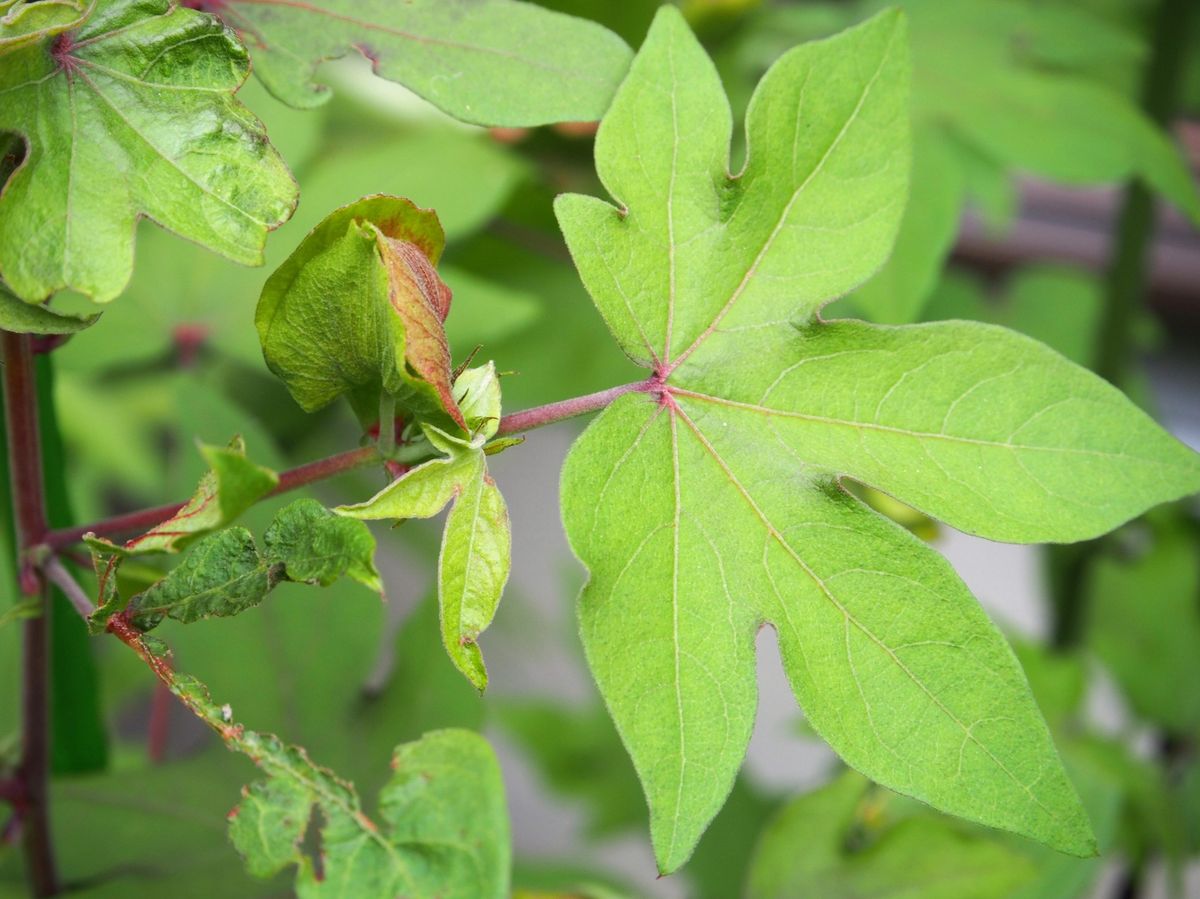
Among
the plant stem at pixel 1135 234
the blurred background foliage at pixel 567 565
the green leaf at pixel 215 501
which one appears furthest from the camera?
the plant stem at pixel 1135 234

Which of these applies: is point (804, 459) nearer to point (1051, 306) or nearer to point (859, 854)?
point (859, 854)

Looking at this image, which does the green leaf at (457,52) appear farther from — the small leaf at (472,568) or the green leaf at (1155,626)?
the green leaf at (1155,626)

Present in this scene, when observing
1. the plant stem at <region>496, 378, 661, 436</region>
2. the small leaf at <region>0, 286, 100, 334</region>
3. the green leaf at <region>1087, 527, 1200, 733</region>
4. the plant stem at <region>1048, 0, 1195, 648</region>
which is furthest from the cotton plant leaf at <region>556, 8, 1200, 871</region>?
the green leaf at <region>1087, 527, 1200, 733</region>

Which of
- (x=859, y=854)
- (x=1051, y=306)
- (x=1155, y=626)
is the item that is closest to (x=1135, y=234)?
(x=1051, y=306)

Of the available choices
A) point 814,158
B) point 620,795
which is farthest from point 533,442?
point 814,158

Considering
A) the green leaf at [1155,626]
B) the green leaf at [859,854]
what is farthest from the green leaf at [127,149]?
the green leaf at [1155,626]

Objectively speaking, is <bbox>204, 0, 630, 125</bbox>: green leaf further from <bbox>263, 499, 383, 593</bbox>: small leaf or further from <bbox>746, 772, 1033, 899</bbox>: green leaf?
<bbox>746, 772, 1033, 899</bbox>: green leaf
